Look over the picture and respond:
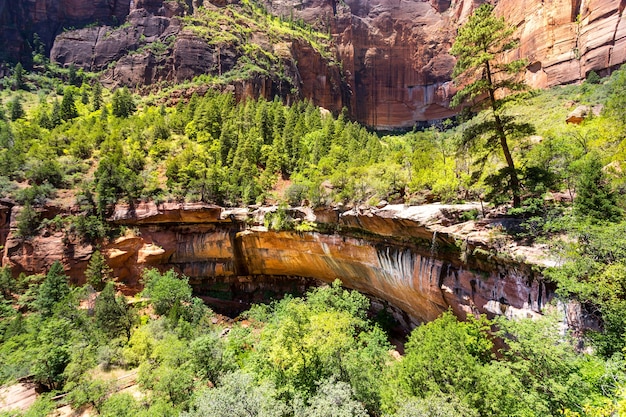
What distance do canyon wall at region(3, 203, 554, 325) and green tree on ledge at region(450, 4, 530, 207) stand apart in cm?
399

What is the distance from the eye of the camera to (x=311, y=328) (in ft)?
50.4

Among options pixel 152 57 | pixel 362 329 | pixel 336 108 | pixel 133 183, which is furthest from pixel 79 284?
pixel 336 108

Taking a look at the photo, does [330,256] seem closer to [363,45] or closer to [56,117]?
[56,117]

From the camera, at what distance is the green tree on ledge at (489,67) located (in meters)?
12.5

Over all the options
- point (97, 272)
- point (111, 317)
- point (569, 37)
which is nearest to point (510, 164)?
point (111, 317)

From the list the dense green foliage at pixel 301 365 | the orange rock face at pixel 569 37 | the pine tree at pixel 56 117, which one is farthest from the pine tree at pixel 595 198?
the pine tree at pixel 56 117

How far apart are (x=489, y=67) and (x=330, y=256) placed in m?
17.9

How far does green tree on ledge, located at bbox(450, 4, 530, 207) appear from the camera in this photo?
490 inches

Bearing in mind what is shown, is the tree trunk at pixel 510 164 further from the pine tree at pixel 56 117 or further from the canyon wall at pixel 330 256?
the pine tree at pixel 56 117

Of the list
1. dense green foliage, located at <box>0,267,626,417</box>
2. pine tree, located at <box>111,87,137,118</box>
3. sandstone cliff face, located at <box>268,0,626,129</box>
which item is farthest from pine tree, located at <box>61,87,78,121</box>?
sandstone cliff face, located at <box>268,0,626,129</box>

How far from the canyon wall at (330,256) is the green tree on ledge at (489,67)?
13.1 feet

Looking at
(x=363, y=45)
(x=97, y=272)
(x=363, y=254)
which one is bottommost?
(x=97, y=272)

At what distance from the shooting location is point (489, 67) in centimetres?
1336

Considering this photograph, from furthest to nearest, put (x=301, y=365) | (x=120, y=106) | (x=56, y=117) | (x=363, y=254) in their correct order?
(x=120, y=106), (x=56, y=117), (x=363, y=254), (x=301, y=365)
